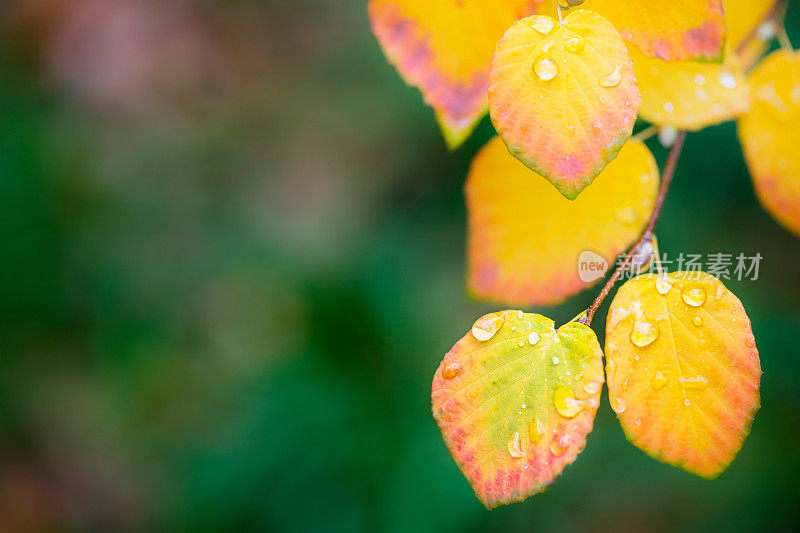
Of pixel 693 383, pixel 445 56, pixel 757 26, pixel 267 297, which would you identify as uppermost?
pixel 445 56

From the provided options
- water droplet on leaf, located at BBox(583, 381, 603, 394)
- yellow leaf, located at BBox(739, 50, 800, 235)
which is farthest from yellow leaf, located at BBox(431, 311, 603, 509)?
yellow leaf, located at BBox(739, 50, 800, 235)

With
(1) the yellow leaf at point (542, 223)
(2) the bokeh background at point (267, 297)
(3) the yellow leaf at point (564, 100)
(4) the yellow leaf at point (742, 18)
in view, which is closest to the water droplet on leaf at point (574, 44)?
(3) the yellow leaf at point (564, 100)

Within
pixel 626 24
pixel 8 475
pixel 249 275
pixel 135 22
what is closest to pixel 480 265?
pixel 626 24

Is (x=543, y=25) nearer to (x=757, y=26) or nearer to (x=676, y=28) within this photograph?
(x=676, y=28)

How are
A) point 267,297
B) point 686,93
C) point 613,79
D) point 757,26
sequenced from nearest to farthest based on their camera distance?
1. point 613,79
2. point 686,93
3. point 757,26
4. point 267,297

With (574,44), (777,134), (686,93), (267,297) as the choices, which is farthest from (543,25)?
(267,297)
